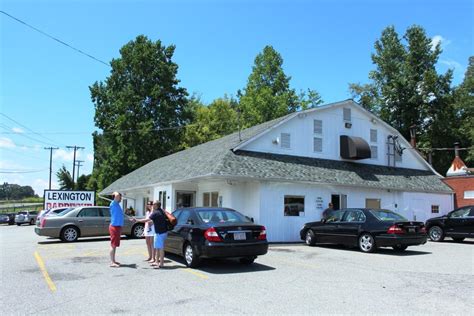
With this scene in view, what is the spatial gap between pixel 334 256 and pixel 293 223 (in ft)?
20.0

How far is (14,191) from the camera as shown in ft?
434

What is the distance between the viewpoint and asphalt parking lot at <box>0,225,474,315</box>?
689 centimetres

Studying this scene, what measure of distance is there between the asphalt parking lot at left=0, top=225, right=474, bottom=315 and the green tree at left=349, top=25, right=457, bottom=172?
3564 centimetres

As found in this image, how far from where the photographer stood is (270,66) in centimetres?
5494

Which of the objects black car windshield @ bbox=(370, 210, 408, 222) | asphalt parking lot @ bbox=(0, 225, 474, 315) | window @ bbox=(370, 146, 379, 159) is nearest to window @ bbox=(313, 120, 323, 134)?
window @ bbox=(370, 146, 379, 159)

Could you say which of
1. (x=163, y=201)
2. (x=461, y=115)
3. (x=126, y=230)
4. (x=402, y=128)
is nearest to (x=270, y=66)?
(x=402, y=128)

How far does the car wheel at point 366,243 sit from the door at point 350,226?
217 millimetres

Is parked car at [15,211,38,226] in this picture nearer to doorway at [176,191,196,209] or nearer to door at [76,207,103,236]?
doorway at [176,191,196,209]

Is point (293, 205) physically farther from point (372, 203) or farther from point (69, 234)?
point (69, 234)

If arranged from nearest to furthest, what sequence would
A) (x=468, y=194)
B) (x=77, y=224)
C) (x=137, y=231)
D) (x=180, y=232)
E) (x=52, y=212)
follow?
(x=180, y=232) → (x=77, y=224) → (x=137, y=231) → (x=52, y=212) → (x=468, y=194)

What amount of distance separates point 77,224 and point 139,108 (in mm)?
27226

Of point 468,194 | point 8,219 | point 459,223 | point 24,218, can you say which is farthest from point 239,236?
point 8,219

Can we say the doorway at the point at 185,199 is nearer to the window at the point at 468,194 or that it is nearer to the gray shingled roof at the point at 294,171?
the gray shingled roof at the point at 294,171

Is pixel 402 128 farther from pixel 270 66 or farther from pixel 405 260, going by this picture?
pixel 405 260
